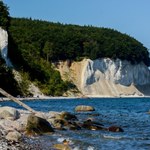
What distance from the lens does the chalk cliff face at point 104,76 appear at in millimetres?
174125

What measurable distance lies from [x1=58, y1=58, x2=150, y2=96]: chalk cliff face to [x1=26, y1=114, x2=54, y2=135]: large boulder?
13493 cm

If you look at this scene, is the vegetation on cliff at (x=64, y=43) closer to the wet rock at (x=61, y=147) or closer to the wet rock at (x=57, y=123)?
the wet rock at (x=57, y=123)

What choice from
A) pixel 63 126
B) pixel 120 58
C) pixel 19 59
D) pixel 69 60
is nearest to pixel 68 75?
pixel 69 60

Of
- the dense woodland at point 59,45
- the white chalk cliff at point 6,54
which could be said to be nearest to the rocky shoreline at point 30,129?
the white chalk cliff at point 6,54

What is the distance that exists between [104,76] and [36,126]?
15153cm

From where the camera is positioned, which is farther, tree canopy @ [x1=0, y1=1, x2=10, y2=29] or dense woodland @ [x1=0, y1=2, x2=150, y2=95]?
dense woodland @ [x1=0, y1=2, x2=150, y2=95]

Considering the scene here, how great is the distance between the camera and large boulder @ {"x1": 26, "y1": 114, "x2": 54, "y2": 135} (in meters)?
28.6

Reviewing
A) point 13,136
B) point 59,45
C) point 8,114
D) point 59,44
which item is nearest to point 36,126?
point 8,114

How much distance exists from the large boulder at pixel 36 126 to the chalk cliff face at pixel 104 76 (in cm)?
13493

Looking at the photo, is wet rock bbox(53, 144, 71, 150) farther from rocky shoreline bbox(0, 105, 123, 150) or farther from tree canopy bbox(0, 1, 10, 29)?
tree canopy bbox(0, 1, 10, 29)

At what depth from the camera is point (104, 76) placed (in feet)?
592

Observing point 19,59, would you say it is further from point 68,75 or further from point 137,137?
point 137,137

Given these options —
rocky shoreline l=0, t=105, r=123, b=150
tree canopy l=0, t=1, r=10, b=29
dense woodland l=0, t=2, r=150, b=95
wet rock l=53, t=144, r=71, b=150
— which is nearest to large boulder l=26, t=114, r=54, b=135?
rocky shoreline l=0, t=105, r=123, b=150

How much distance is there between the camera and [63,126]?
113 ft
